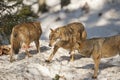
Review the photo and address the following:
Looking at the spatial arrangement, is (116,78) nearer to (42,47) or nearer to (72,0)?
(42,47)

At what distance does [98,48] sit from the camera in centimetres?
1152

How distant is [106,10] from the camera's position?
90.3 feet

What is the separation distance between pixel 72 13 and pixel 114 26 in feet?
14.5

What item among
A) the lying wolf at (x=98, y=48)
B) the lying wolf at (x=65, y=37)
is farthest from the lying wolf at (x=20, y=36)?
the lying wolf at (x=98, y=48)

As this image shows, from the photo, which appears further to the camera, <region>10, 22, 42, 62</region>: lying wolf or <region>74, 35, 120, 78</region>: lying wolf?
<region>10, 22, 42, 62</region>: lying wolf

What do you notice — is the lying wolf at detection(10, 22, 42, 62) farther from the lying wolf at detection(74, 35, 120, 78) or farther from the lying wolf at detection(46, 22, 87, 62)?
the lying wolf at detection(74, 35, 120, 78)

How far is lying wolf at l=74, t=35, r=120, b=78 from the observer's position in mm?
11422

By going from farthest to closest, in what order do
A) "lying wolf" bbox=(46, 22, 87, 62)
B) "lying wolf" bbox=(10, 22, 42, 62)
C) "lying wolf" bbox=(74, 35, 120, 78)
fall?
1. "lying wolf" bbox=(46, 22, 87, 62)
2. "lying wolf" bbox=(10, 22, 42, 62)
3. "lying wolf" bbox=(74, 35, 120, 78)

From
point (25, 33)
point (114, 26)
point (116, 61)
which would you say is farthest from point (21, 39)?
point (114, 26)

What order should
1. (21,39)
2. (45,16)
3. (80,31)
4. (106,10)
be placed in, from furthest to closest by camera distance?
(45,16), (106,10), (80,31), (21,39)

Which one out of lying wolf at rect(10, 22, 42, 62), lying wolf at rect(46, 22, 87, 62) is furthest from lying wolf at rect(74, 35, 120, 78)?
lying wolf at rect(10, 22, 42, 62)

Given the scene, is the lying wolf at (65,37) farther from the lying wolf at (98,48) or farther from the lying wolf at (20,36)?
the lying wolf at (98,48)

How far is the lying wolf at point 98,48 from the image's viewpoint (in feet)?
37.5

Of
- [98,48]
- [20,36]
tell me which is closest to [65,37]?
[20,36]
